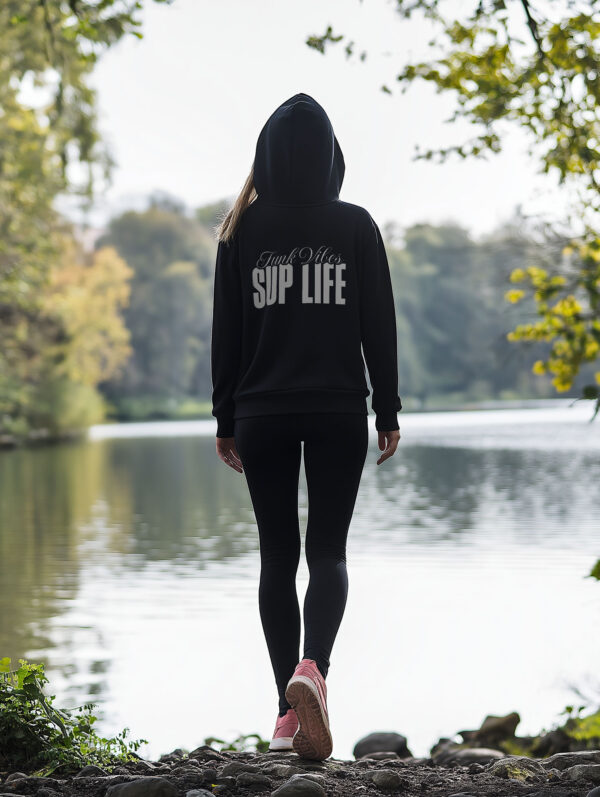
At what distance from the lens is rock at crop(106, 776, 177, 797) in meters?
2.58

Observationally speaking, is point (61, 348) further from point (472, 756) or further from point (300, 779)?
point (300, 779)

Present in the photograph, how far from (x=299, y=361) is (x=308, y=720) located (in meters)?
0.91

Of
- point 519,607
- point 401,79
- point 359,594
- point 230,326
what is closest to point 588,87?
point 401,79

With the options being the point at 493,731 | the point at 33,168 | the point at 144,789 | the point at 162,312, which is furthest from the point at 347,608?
the point at 162,312

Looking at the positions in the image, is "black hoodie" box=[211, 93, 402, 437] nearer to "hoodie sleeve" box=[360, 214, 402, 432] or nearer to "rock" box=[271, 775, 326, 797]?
"hoodie sleeve" box=[360, 214, 402, 432]

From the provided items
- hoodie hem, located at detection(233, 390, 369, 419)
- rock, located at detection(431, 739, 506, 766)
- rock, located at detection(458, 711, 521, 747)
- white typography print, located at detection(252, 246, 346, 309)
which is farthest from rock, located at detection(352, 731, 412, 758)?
white typography print, located at detection(252, 246, 346, 309)

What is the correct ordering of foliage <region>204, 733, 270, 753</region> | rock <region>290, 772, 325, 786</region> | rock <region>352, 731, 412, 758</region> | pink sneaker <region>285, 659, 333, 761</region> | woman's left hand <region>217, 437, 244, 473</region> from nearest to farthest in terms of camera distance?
rock <region>290, 772, 325, 786</region>
pink sneaker <region>285, 659, 333, 761</region>
woman's left hand <region>217, 437, 244, 473</region>
foliage <region>204, 733, 270, 753</region>
rock <region>352, 731, 412, 758</region>

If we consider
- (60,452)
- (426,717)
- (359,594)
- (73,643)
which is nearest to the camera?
(426,717)

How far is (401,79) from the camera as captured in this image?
5270 mm

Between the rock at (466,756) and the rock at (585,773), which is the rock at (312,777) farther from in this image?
the rock at (466,756)

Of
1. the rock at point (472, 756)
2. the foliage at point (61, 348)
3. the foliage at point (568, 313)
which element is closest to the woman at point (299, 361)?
the rock at point (472, 756)

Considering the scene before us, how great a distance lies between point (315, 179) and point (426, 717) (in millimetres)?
3613

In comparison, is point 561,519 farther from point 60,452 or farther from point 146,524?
point 60,452

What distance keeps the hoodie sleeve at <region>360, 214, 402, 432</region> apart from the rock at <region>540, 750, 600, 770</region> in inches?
42.9
